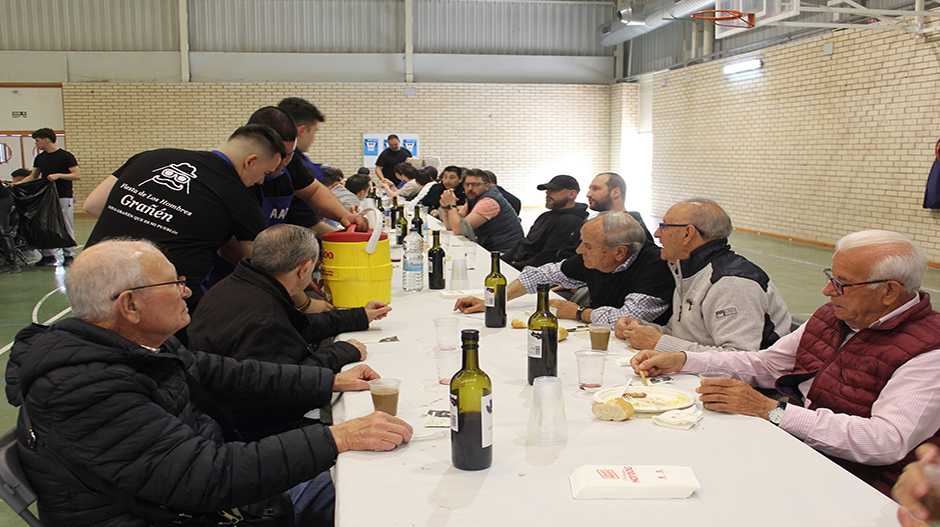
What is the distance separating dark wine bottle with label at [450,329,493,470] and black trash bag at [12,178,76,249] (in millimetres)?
8465

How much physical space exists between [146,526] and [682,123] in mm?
14439

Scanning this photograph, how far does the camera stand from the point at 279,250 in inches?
99.9

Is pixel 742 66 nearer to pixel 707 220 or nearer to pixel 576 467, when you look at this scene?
pixel 707 220

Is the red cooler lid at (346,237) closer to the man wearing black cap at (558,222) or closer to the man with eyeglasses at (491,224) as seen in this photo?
the man wearing black cap at (558,222)

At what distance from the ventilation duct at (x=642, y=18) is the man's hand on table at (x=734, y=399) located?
1090cm

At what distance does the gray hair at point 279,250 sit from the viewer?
2.53 meters

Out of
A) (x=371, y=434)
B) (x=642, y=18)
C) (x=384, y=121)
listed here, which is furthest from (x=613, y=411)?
(x=384, y=121)

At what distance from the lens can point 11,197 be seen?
848 centimetres

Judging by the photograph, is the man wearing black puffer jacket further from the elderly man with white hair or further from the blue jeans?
the elderly man with white hair

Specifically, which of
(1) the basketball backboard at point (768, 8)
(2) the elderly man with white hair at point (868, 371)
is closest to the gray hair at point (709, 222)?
(2) the elderly man with white hair at point (868, 371)

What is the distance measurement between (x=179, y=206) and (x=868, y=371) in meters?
2.57

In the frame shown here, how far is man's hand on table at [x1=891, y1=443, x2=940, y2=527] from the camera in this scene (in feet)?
3.95

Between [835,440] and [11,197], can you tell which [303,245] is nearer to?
[835,440]

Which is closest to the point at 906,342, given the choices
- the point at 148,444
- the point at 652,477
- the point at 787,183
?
the point at 652,477
